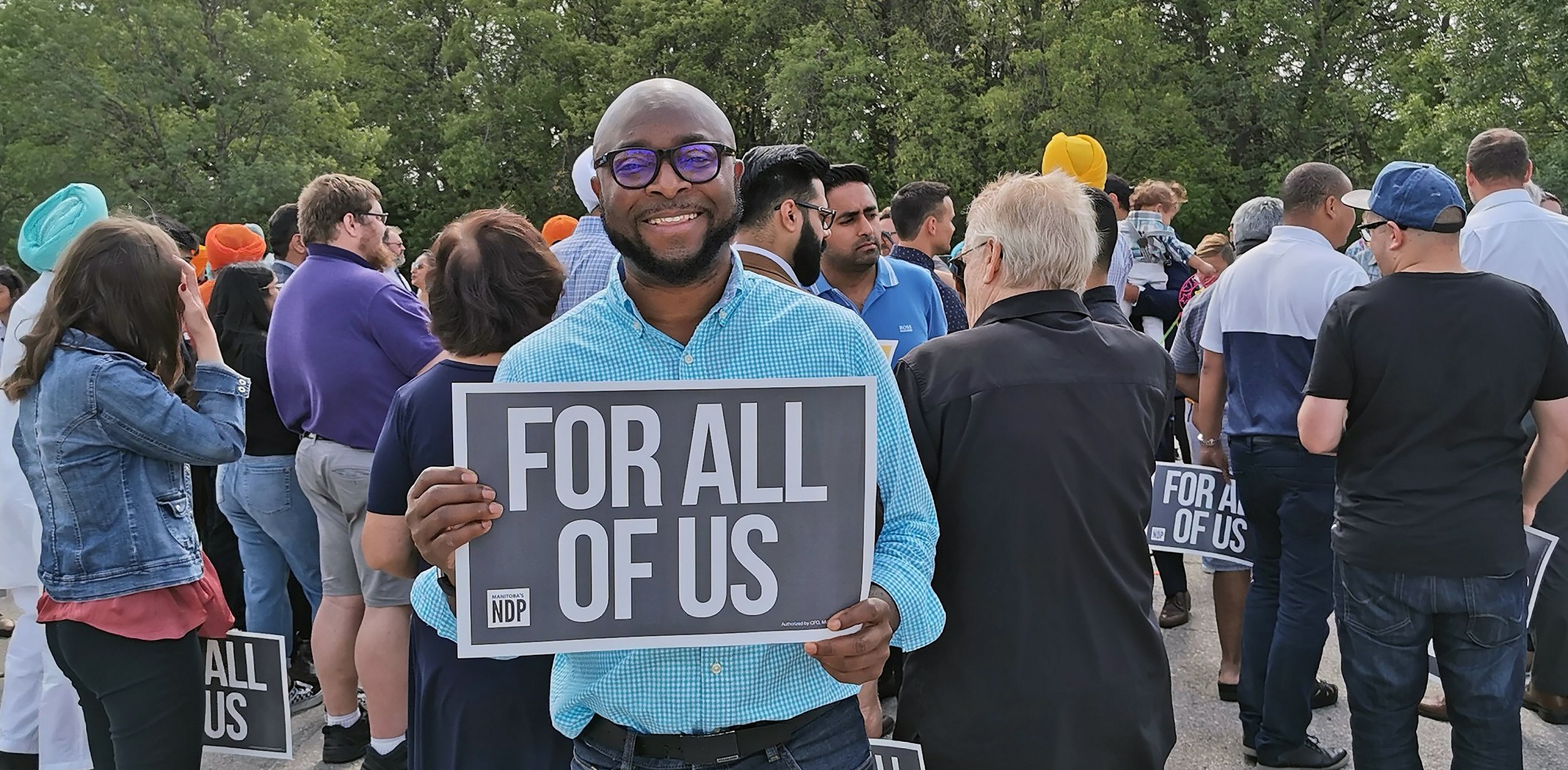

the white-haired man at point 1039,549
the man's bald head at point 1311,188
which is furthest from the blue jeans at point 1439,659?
the man's bald head at point 1311,188

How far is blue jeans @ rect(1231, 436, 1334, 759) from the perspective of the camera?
12.9ft

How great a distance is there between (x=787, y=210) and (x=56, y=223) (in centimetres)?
253

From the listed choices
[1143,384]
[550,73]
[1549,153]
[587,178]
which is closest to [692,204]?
[1143,384]

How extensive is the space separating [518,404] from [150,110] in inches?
1123

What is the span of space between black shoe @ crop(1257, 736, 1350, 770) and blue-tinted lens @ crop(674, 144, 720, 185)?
344cm

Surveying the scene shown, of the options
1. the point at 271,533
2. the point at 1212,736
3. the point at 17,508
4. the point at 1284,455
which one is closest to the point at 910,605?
the point at 1284,455

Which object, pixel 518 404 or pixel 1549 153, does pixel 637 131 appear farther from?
pixel 1549 153

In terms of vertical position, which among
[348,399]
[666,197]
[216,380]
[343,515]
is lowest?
[343,515]

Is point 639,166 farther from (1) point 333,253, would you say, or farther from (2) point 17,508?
(2) point 17,508

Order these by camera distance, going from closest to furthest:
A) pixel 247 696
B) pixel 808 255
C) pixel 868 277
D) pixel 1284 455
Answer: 1. pixel 247 696
2. pixel 808 255
3. pixel 1284 455
4. pixel 868 277

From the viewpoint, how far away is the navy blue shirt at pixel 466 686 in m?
2.44

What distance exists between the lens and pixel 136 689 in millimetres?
2959

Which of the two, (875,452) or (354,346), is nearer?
(875,452)

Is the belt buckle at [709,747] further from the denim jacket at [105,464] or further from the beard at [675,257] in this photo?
the denim jacket at [105,464]
